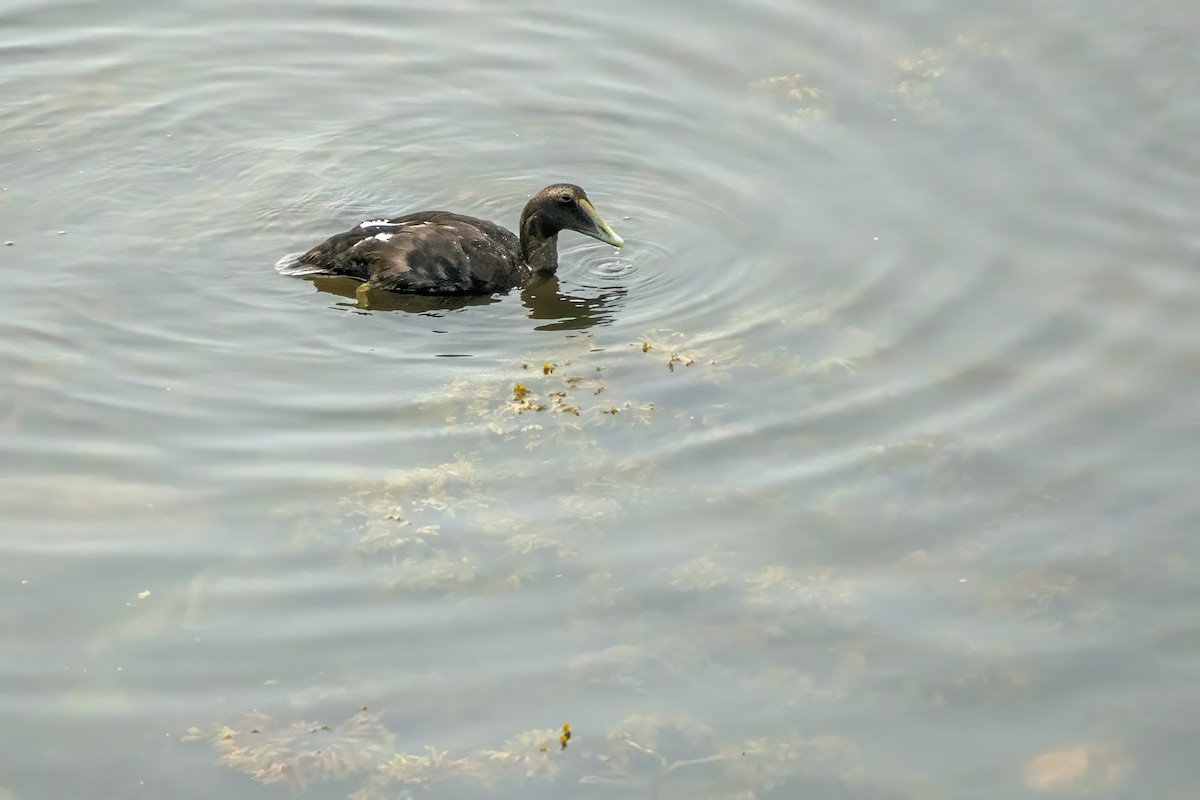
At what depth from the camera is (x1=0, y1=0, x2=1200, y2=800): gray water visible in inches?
221

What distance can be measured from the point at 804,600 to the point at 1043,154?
176 inches

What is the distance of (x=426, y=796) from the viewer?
17.5ft

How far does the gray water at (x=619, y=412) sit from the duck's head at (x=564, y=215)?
0.95ft

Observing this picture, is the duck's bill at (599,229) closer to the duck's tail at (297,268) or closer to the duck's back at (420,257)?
the duck's back at (420,257)

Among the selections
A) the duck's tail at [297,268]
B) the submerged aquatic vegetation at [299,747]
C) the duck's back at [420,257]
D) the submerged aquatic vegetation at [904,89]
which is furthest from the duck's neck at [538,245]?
the submerged aquatic vegetation at [299,747]

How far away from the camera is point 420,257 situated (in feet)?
28.1

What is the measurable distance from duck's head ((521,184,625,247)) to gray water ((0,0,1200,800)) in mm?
288

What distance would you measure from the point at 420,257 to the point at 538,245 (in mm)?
802

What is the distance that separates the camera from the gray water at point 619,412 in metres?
5.62

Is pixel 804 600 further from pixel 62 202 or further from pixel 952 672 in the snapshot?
pixel 62 202

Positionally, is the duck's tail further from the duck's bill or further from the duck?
the duck's bill

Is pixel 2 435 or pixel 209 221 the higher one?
pixel 209 221

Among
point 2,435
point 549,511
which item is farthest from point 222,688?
point 2,435

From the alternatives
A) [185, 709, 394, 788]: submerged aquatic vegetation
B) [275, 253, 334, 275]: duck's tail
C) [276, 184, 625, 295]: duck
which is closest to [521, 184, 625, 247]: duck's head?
[276, 184, 625, 295]: duck
